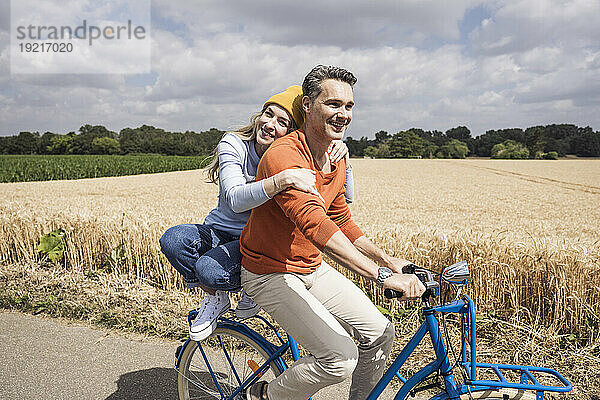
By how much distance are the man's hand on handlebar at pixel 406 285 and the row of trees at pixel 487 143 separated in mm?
78595

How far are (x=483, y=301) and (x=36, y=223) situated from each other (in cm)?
604

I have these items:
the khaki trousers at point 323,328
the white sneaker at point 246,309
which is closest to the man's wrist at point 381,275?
the khaki trousers at point 323,328

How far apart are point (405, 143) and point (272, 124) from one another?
109912 mm

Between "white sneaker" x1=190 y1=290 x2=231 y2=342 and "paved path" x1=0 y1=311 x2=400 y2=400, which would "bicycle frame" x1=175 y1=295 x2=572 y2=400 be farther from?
"paved path" x1=0 y1=311 x2=400 y2=400

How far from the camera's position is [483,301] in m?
5.11

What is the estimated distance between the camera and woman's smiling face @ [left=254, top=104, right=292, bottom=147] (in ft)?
9.92

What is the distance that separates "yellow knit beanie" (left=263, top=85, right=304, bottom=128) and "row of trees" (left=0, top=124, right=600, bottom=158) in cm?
6047

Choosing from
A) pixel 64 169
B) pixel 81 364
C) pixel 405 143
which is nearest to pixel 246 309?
pixel 81 364

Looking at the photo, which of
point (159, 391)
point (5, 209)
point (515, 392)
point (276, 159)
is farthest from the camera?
point (5, 209)

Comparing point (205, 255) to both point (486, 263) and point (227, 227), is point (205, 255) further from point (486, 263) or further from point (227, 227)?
point (486, 263)

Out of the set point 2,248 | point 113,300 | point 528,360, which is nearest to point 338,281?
point 528,360

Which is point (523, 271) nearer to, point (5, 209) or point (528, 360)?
point (528, 360)

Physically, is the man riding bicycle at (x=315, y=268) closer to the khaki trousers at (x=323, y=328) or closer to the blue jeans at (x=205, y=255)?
the khaki trousers at (x=323, y=328)

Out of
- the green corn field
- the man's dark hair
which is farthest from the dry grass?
the green corn field
